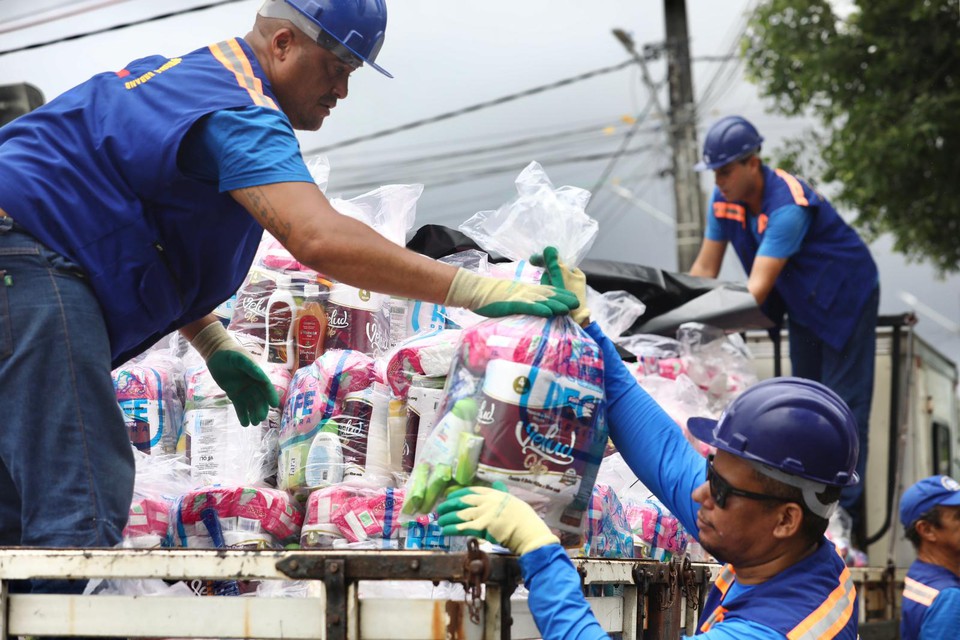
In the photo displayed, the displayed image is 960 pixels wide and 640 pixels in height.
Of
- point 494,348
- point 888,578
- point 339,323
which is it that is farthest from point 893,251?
point 494,348

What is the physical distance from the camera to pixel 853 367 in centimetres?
667

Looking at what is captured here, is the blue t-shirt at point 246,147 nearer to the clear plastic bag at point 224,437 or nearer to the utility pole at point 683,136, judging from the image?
the clear plastic bag at point 224,437

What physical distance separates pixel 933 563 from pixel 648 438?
7.75 feet

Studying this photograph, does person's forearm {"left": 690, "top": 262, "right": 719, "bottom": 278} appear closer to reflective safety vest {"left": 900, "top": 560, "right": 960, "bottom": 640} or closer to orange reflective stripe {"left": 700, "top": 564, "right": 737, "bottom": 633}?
reflective safety vest {"left": 900, "top": 560, "right": 960, "bottom": 640}

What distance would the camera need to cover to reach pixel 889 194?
14.2m

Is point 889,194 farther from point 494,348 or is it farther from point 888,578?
point 494,348

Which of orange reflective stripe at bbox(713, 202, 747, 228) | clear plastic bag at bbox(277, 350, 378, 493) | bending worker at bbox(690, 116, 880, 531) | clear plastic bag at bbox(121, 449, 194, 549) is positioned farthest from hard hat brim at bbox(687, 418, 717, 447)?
orange reflective stripe at bbox(713, 202, 747, 228)

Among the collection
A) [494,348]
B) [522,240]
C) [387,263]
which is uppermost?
[522,240]

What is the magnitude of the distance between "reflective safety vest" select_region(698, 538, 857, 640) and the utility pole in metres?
14.2

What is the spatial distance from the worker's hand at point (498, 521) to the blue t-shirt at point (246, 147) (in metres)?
0.86

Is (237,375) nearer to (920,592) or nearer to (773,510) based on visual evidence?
(773,510)

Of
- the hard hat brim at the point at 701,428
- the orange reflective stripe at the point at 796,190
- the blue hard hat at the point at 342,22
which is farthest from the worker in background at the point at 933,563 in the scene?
the blue hard hat at the point at 342,22

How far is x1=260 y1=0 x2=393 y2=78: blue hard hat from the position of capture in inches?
120

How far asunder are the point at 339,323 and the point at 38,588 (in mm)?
1696
